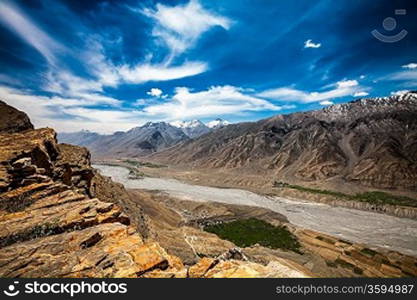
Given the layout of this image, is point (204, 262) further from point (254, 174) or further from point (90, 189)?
point (254, 174)

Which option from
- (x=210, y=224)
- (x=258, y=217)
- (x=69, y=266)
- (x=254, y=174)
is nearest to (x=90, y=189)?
(x=69, y=266)

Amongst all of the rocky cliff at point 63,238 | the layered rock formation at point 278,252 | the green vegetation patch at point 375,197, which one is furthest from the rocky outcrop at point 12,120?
the green vegetation patch at point 375,197

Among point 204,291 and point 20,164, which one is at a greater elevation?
point 20,164

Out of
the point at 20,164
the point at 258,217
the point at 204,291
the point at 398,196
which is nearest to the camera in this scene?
the point at 204,291

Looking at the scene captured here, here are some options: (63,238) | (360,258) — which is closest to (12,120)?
(63,238)

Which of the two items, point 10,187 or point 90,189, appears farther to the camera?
point 90,189

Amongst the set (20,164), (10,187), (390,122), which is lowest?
(10,187)

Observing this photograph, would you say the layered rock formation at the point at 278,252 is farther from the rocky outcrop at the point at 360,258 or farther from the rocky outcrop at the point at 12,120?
the rocky outcrop at the point at 12,120
